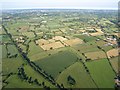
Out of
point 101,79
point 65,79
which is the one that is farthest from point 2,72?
point 101,79

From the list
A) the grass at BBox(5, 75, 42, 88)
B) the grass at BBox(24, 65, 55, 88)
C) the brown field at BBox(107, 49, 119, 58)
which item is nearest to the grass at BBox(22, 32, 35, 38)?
the grass at BBox(24, 65, 55, 88)

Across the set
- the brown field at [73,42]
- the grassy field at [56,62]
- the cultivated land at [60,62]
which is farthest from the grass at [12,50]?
the brown field at [73,42]

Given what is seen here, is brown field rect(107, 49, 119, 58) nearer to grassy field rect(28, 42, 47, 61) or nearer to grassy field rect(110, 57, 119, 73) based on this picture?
grassy field rect(110, 57, 119, 73)

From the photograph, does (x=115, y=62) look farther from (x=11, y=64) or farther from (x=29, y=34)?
(x=29, y=34)

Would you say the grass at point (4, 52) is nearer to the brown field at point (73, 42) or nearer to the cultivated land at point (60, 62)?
the cultivated land at point (60, 62)

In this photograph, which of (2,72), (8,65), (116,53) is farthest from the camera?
(116,53)

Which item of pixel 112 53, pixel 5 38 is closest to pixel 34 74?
pixel 112 53

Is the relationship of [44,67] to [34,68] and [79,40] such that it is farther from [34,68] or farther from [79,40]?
[79,40]
